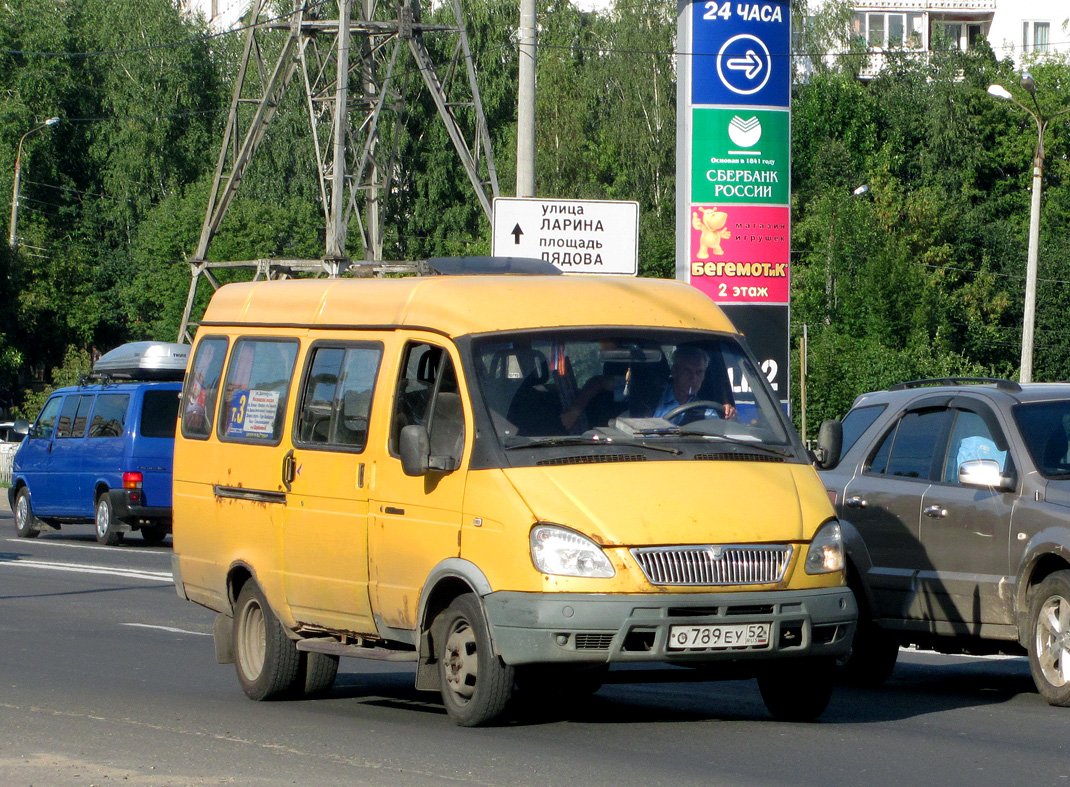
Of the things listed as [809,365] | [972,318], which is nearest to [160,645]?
[809,365]

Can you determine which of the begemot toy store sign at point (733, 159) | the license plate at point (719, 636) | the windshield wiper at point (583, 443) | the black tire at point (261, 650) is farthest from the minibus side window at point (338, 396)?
the begemot toy store sign at point (733, 159)

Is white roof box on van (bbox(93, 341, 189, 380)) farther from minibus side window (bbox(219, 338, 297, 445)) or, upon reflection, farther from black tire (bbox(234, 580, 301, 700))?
black tire (bbox(234, 580, 301, 700))

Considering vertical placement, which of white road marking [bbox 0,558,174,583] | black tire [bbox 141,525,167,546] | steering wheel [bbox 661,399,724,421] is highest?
steering wheel [bbox 661,399,724,421]

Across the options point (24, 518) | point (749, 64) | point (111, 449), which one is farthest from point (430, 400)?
point (24, 518)

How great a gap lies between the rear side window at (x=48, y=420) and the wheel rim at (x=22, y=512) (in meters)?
1.13

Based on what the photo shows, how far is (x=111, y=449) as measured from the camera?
23125 millimetres

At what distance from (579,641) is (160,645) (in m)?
6.07

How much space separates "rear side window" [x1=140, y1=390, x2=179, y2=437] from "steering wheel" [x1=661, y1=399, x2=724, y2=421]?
15.5 m

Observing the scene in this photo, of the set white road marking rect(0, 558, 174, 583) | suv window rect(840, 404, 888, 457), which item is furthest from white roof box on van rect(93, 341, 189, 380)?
suv window rect(840, 404, 888, 457)

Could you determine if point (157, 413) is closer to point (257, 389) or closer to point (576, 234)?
point (576, 234)

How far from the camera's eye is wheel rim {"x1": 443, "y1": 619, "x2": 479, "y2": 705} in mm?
7730

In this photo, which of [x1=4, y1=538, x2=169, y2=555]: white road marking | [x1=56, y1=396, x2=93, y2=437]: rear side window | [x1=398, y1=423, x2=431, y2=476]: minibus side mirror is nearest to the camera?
[x1=398, y1=423, x2=431, y2=476]: minibus side mirror

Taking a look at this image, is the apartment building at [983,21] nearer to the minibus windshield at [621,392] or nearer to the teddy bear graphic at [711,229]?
the teddy bear graphic at [711,229]

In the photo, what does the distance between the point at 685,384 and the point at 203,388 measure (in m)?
3.52
